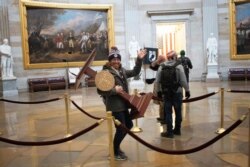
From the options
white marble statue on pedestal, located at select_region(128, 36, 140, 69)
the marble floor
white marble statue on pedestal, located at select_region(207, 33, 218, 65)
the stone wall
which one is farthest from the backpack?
the stone wall

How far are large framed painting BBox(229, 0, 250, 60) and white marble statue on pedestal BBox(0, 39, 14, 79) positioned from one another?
43.5 feet

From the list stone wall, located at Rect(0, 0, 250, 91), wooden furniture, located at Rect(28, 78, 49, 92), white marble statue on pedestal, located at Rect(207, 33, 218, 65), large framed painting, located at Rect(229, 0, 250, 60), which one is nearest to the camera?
wooden furniture, located at Rect(28, 78, 49, 92)

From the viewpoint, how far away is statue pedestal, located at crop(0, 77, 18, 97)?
56.1 feet

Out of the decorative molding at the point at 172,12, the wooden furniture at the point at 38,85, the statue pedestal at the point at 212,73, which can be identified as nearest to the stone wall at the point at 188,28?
the decorative molding at the point at 172,12

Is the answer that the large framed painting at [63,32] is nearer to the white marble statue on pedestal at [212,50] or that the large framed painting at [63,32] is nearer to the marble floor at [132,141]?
the white marble statue on pedestal at [212,50]

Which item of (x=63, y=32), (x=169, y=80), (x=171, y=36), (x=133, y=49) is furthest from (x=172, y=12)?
(x=169, y=80)

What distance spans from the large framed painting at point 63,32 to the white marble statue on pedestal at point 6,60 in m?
1.61

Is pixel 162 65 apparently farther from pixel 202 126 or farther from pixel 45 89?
pixel 45 89

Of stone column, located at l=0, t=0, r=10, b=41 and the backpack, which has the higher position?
stone column, located at l=0, t=0, r=10, b=41

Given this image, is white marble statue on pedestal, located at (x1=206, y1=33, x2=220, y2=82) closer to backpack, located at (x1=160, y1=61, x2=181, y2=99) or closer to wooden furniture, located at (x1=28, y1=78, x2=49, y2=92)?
wooden furniture, located at (x1=28, y1=78, x2=49, y2=92)

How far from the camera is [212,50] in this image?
19.7 meters

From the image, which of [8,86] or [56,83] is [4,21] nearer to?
[8,86]

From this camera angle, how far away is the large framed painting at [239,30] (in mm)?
19984

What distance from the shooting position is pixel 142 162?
534 centimetres
